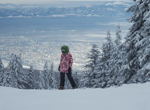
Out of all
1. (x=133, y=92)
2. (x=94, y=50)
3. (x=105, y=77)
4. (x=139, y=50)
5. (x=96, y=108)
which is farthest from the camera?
(x=94, y=50)

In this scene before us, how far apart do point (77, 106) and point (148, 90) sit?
112 inches

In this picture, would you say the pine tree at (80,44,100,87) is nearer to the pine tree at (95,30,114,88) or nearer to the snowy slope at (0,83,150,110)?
the pine tree at (95,30,114,88)

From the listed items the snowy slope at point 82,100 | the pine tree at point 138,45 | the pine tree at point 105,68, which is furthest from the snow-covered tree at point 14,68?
the snowy slope at point 82,100

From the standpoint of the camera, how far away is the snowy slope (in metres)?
4.90

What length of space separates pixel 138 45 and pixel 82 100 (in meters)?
6.96

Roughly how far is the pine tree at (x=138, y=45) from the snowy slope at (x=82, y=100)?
171 inches

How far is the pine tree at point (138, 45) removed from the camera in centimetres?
1056

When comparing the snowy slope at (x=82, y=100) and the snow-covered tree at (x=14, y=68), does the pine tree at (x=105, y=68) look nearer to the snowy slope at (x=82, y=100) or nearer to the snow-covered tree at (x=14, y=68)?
the snowy slope at (x=82, y=100)

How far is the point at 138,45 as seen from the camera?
1089 cm

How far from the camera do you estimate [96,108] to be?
188 inches

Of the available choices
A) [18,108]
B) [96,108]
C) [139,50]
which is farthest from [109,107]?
[139,50]

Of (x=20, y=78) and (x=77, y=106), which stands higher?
(x=77, y=106)

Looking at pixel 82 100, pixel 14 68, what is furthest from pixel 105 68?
pixel 82 100

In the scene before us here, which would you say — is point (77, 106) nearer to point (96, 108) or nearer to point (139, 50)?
point (96, 108)
